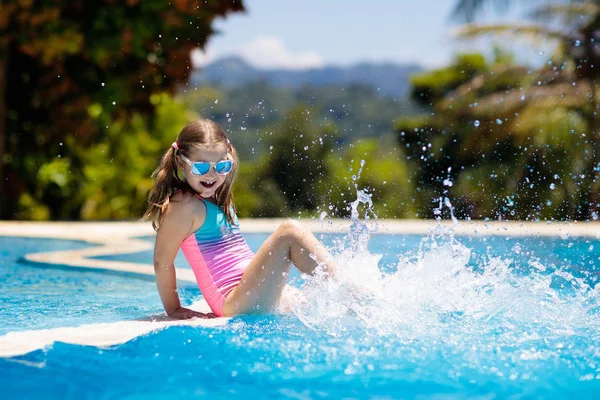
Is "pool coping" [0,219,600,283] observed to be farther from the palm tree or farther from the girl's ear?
the palm tree

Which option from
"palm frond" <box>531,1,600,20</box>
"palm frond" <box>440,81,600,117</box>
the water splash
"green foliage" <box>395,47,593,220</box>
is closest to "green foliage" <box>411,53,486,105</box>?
"green foliage" <box>395,47,593,220</box>

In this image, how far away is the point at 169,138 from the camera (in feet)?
65.9

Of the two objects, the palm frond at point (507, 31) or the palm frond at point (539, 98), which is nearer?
the palm frond at point (539, 98)

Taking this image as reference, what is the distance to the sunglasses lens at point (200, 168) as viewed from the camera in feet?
12.8

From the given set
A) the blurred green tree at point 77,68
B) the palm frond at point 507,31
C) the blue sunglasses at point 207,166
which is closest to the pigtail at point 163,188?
the blue sunglasses at point 207,166

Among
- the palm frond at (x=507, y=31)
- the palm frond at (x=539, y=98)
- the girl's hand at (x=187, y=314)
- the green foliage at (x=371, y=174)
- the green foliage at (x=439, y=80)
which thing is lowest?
the girl's hand at (x=187, y=314)

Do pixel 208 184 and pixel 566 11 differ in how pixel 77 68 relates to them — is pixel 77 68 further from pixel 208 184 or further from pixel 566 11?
pixel 566 11

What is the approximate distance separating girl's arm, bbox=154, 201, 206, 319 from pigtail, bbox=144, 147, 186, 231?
0.21 ft

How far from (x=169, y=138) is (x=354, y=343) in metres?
17.3

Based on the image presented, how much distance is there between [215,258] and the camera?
4004 millimetres

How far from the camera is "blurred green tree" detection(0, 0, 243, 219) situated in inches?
443

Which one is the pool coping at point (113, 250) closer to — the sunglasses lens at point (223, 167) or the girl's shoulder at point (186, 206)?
the girl's shoulder at point (186, 206)

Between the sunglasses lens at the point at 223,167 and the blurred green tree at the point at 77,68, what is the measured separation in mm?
A: 7817

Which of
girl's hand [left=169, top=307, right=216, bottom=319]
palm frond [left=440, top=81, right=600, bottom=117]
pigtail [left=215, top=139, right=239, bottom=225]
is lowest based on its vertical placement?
girl's hand [left=169, top=307, right=216, bottom=319]
